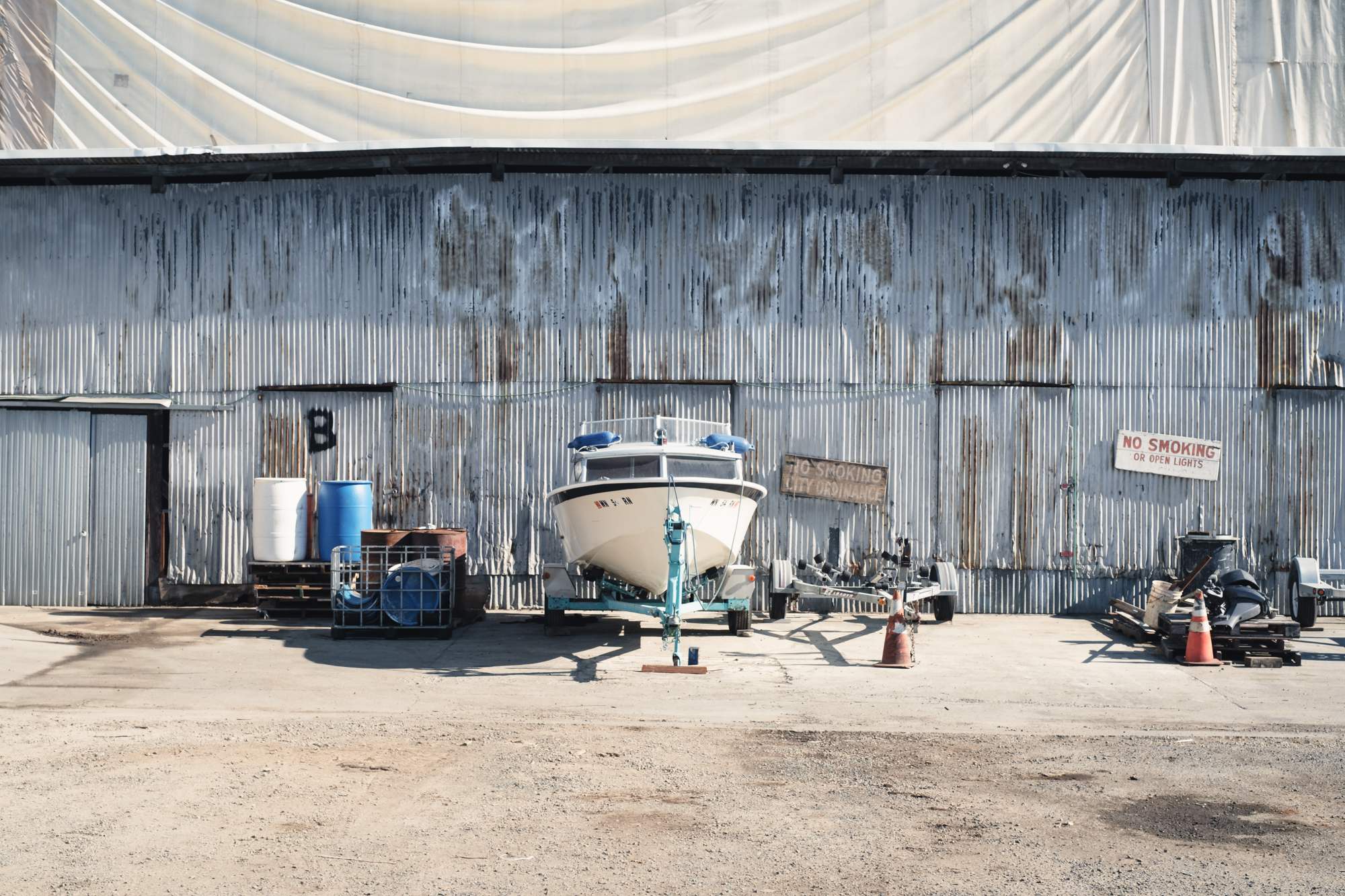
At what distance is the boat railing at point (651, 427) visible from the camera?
59.6 feet

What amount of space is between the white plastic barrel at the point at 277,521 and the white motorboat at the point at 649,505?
171 inches

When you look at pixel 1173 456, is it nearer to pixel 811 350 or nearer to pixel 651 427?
pixel 811 350

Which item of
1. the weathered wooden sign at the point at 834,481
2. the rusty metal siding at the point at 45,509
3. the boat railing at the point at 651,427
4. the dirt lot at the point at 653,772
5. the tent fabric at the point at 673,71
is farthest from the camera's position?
the tent fabric at the point at 673,71

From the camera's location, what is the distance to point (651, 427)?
60.1ft

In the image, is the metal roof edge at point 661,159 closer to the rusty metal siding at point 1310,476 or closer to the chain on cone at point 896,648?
the rusty metal siding at point 1310,476

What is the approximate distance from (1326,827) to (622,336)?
42.8 feet

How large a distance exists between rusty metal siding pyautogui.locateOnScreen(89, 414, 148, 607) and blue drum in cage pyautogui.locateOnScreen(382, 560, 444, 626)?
558cm

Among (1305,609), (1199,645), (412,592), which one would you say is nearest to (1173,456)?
(1305,609)

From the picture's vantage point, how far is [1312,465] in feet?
61.8

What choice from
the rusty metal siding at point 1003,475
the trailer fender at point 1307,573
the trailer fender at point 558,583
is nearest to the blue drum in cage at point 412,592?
the trailer fender at point 558,583

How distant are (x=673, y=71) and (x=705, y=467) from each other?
942 centimetres

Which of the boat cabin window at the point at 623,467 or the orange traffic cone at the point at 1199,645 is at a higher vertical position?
the boat cabin window at the point at 623,467

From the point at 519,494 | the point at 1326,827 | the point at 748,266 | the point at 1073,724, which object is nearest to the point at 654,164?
the point at 748,266

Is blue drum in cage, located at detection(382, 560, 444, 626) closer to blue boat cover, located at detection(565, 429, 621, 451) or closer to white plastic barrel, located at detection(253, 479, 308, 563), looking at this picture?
blue boat cover, located at detection(565, 429, 621, 451)
